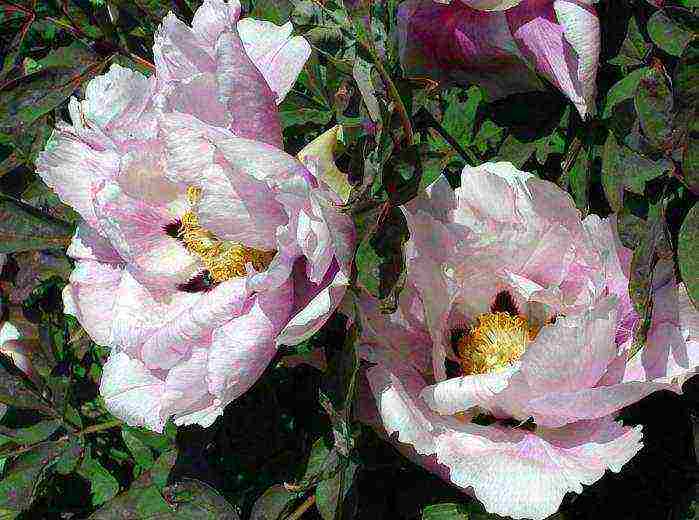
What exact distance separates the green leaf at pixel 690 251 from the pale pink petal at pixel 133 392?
0.44m

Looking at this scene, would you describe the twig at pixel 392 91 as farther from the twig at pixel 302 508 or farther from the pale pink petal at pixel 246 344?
the twig at pixel 302 508

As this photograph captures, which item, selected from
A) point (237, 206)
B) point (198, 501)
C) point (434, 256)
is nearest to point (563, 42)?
point (434, 256)

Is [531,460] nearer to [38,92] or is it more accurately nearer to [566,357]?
[566,357]

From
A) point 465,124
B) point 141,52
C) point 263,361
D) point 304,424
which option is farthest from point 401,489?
point 141,52

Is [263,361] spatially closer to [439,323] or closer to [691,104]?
[439,323]

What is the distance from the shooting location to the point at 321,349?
875 mm

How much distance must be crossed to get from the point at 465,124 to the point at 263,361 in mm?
336

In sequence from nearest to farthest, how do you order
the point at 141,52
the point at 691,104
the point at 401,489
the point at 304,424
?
1. the point at 691,104
2. the point at 401,489
3. the point at 304,424
4. the point at 141,52

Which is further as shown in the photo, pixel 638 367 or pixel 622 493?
pixel 622 493

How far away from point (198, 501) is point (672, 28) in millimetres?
595

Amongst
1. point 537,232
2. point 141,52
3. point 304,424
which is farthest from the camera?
point 141,52

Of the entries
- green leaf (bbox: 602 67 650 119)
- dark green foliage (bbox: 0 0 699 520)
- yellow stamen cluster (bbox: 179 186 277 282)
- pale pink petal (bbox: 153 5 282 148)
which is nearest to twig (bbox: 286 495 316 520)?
dark green foliage (bbox: 0 0 699 520)

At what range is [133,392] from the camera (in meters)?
0.80

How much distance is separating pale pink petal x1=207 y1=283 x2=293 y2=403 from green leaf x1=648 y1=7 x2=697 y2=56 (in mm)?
363
